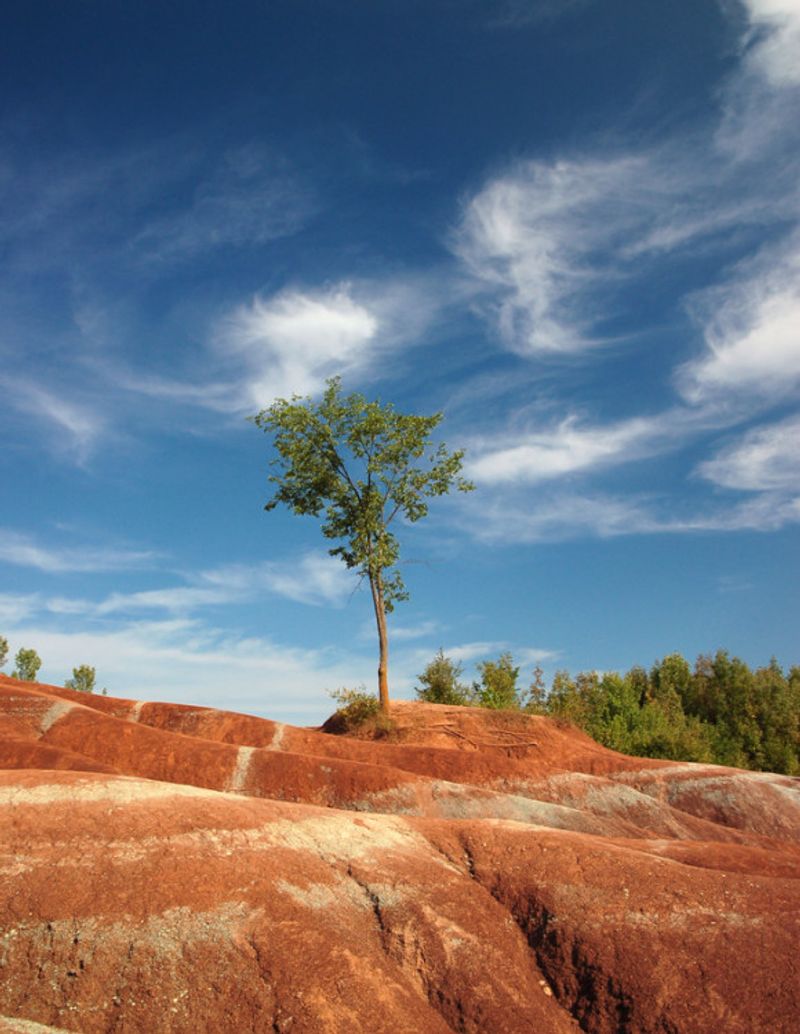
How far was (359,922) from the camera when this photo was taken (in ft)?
42.3

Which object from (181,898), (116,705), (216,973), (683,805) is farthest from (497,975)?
(116,705)

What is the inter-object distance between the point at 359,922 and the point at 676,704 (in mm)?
64082

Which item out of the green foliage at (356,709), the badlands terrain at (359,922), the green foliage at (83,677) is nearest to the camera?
the badlands terrain at (359,922)

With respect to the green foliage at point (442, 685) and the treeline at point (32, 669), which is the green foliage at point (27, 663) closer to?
the treeline at point (32, 669)

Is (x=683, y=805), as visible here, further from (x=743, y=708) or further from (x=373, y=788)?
(x=743, y=708)

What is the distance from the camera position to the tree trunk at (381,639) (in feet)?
126

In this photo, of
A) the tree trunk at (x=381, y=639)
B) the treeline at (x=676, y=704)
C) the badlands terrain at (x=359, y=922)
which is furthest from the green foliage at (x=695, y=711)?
the badlands terrain at (x=359, y=922)

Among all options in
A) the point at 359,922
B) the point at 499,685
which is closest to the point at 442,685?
the point at 499,685

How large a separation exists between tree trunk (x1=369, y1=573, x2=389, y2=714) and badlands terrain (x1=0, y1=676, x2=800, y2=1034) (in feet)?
69.1

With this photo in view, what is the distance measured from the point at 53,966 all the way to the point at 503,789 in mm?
19429

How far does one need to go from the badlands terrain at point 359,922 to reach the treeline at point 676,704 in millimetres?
34351

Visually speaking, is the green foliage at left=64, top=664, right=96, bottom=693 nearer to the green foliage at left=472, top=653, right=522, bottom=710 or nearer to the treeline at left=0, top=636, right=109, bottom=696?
the treeline at left=0, top=636, right=109, bottom=696

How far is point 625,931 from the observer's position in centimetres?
1293

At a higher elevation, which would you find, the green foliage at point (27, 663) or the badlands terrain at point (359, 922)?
the green foliage at point (27, 663)
